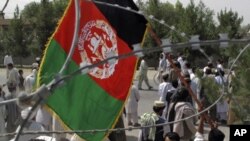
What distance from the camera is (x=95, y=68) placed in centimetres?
683

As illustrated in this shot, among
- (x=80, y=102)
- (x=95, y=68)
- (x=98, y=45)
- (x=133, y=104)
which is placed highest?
(x=98, y=45)

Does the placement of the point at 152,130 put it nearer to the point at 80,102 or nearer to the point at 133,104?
the point at 80,102

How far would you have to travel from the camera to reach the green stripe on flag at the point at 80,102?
6.52 m

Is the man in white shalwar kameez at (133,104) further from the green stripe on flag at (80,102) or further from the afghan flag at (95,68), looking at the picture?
the green stripe on flag at (80,102)

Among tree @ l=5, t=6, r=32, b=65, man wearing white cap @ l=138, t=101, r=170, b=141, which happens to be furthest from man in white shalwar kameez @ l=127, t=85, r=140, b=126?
tree @ l=5, t=6, r=32, b=65

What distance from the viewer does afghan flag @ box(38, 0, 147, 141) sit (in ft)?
21.6

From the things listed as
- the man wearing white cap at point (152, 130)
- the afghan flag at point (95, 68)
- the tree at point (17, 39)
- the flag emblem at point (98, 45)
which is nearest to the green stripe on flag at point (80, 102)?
the afghan flag at point (95, 68)

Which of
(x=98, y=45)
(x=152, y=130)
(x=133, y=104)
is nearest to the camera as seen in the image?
(x=98, y=45)

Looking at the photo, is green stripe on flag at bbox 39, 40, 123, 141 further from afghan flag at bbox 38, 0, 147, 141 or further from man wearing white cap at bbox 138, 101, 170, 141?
man wearing white cap at bbox 138, 101, 170, 141

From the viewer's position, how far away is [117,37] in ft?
23.7

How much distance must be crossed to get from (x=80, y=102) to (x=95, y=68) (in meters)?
0.41

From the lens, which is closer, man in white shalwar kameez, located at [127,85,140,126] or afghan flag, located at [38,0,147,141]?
afghan flag, located at [38,0,147,141]

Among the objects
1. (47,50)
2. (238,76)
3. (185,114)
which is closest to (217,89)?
(238,76)

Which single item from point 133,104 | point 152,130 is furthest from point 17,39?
point 152,130
